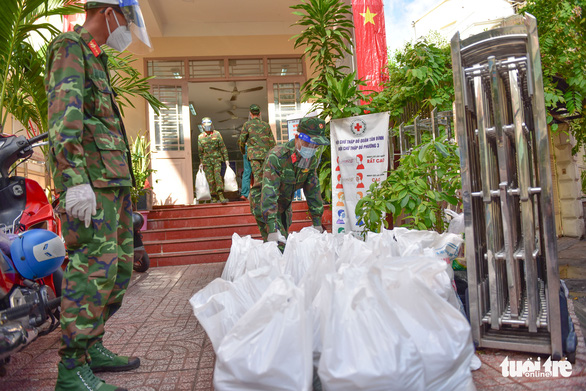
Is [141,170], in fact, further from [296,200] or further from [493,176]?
[493,176]

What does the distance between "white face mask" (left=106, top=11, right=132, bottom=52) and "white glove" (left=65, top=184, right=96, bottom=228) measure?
2.67 feet

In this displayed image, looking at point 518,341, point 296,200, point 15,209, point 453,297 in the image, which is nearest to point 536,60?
point 453,297

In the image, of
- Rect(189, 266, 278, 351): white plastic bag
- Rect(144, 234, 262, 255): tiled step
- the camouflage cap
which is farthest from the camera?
Rect(144, 234, 262, 255): tiled step

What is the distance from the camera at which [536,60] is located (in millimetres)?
1779

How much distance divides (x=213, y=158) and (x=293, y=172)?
4.86 metres

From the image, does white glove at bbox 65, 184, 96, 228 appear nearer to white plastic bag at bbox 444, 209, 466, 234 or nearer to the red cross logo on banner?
white plastic bag at bbox 444, 209, 466, 234

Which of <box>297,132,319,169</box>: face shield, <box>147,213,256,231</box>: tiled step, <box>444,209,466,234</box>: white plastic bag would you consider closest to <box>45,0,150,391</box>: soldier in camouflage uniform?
<box>297,132,319,169</box>: face shield

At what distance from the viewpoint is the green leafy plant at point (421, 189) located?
294 centimetres

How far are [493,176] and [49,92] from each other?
205 centimetres

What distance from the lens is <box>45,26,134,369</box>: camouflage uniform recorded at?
1.69 metres

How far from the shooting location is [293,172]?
3596mm

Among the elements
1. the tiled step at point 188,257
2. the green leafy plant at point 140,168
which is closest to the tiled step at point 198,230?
the tiled step at point 188,257

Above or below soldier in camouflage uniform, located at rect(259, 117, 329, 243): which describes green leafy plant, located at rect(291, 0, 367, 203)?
above

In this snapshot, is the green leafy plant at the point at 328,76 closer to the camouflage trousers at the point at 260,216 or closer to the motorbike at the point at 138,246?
the camouflage trousers at the point at 260,216
